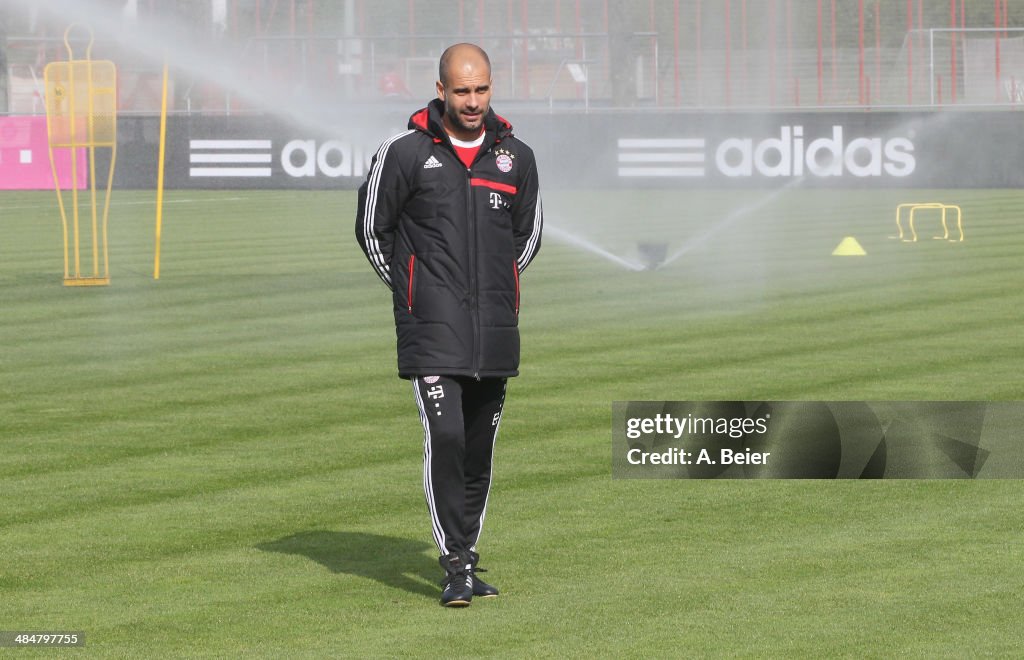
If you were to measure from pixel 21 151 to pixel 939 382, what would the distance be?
94.9 ft

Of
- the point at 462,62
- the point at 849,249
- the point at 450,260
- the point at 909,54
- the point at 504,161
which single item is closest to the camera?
the point at 462,62

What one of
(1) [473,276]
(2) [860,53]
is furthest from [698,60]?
(1) [473,276]

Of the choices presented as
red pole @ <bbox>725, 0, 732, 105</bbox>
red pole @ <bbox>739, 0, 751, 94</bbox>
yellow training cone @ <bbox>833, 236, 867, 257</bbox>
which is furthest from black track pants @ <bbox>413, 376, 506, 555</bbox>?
red pole @ <bbox>739, 0, 751, 94</bbox>

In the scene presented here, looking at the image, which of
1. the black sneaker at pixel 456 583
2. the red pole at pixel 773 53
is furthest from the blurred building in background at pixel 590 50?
the black sneaker at pixel 456 583

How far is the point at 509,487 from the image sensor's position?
31.2 ft

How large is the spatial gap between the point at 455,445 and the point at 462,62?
135cm

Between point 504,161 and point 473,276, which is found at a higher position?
point 504,161

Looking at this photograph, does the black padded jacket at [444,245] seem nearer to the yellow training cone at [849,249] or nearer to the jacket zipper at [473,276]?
the jacket zipper at [473,276]

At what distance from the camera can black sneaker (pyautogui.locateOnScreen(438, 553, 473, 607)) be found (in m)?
7.04

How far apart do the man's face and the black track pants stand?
0.90 meters

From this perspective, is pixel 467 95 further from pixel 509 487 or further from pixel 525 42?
pixel 525 42

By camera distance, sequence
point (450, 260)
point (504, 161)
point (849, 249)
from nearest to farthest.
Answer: point (450, 260), point (504, 161), point (849, 249)

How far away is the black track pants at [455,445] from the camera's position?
7.09m

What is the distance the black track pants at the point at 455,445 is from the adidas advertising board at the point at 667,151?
93.8 feet
